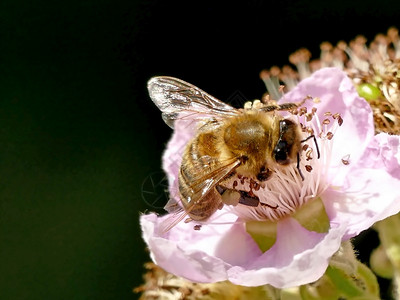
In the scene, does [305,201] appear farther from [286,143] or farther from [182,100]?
[182,100]

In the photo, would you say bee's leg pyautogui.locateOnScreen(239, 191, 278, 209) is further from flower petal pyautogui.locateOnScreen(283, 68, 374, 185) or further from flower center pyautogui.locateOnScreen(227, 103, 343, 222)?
flower petal pyautogui.locateOnScreen(283, 68, 374, 185)

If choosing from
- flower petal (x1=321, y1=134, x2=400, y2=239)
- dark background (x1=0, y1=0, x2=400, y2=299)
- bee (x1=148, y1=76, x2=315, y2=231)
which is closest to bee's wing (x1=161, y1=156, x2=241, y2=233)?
bee (x1=148, y1=76, x2=315, y2=231)

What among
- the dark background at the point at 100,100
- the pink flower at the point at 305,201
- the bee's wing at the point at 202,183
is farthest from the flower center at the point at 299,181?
the dark background at the point at 100,100

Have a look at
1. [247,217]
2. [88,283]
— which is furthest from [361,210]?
[88,283]

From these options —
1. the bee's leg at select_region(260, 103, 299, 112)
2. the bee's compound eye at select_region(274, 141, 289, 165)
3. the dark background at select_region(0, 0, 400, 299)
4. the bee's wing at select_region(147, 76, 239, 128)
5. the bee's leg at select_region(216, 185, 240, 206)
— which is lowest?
the dark background at select_region(0, 0, 400, 299)

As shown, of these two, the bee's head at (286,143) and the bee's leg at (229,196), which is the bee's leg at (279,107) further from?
the bee's leg at (229,196)

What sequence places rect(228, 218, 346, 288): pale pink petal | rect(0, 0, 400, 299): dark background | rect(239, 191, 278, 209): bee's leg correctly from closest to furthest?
rect(228, 218, 346, 288): pale pink petal, rect(239, 191, 278, 209): bee's leg, rect(0, 0, 400, 299): dark background
